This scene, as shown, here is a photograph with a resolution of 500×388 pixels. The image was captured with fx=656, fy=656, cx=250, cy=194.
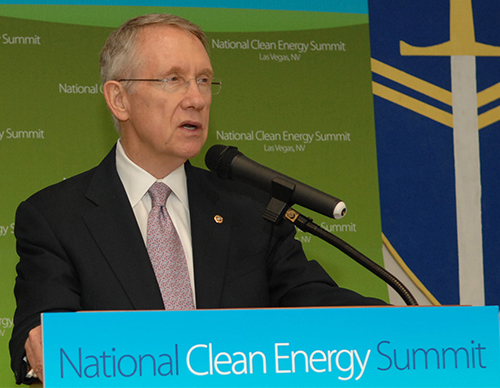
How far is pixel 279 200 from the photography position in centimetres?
154

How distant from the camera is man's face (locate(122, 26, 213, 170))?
2004mm

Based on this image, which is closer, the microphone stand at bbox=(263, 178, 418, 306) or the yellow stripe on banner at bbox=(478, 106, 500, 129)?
the microphone stand at bbox=(263, 178, 418, 306)

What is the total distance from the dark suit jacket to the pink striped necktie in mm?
37

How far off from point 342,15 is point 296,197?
2.19 m

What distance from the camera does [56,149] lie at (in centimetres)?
Result: 320

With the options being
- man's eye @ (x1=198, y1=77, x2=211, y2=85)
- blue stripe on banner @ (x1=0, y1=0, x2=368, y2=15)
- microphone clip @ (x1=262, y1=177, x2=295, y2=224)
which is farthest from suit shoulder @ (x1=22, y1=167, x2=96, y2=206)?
blue stripe on banner @ (x1=0, y1=0, x2=368, y2=15)

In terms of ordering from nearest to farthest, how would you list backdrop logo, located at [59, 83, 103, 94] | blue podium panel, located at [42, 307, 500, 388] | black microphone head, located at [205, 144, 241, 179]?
blue podium panel, located at [42, 307, 500, 388] < black microphone head, located at [205, 144, 241, 179] < backdrop logo, located at [59, 83, 103, 94]

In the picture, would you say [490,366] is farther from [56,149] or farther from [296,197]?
[56,149]

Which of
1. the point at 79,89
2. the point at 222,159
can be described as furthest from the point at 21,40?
the point at 222,159

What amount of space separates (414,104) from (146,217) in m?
1.94

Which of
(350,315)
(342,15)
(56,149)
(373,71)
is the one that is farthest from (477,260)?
(350,315)

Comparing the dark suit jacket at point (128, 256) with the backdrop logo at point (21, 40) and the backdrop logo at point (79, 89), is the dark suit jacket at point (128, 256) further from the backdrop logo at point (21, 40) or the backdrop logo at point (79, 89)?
the backdrop logo at point (21, 40)

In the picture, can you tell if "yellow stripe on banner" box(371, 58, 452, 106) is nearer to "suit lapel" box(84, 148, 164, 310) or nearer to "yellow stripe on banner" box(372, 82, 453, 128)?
"yellow stripe on banner" box(372, 82, 453, 128)

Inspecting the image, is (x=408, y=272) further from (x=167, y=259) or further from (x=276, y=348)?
(x=276, y=348)
